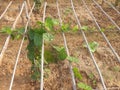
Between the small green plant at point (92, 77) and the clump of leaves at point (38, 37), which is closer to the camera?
the clump of leaves at point (38, 37)

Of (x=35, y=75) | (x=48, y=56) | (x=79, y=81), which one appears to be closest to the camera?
(x=48, y=56)

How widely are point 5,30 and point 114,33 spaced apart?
2.71 meters

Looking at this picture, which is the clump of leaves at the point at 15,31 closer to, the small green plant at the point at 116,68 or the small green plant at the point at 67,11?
the small green plant at the point at 116,68

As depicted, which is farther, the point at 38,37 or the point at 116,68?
the point at 116,68

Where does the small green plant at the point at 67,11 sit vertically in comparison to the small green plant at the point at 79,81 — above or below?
below

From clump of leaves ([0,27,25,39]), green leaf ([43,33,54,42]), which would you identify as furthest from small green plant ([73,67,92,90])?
clump of leaves ([0,27,25,39])

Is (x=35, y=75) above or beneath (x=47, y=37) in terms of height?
beneath

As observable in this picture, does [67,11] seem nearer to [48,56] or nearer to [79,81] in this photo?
[79,81]

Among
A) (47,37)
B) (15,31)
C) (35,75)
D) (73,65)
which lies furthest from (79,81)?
(15,31)

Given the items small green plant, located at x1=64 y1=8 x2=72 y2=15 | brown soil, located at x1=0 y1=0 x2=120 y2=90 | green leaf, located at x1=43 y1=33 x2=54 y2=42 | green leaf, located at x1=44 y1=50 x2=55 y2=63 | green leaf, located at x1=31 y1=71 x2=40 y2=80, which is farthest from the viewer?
small green plant, located at x1=64 y1=8 x2=72 y2=15

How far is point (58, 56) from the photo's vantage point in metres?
3.07

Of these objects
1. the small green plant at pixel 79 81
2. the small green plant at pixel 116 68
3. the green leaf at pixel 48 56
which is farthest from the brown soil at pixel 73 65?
the green leaf at pixel 48 56

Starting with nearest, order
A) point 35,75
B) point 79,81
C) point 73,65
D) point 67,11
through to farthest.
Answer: point 35,75, point 79,81, point 73,65, point 67,11

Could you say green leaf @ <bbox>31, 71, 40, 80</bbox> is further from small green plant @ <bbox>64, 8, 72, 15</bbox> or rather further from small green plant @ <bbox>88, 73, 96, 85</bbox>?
small green plant @ <bbox>64, 8, 72, 15</bbox>
